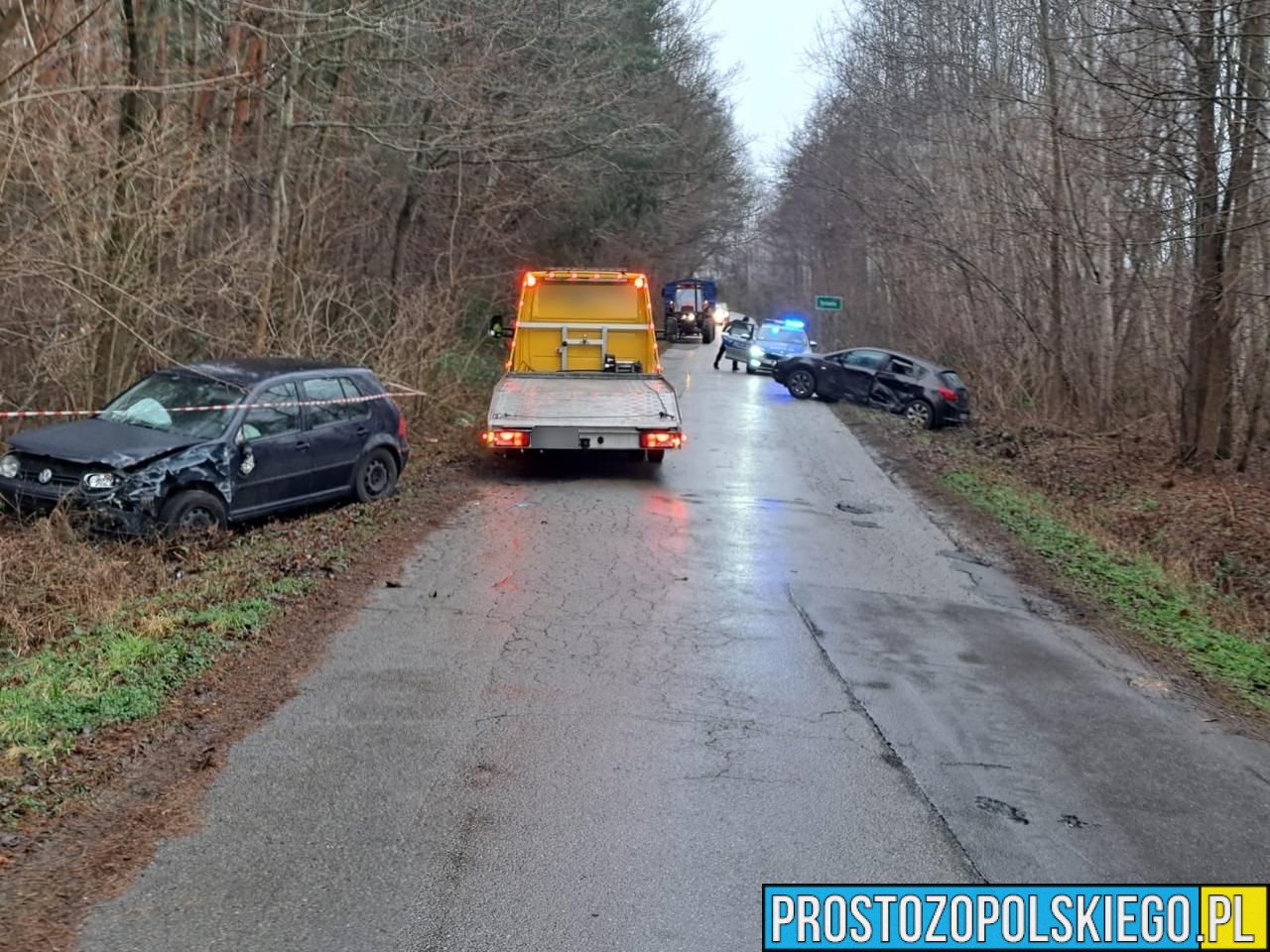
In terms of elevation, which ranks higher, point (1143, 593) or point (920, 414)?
point (920, 414)

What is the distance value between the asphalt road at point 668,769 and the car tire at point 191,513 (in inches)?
78.9

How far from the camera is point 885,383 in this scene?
25406 mm

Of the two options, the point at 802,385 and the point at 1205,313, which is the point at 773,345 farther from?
the point at 1205,313

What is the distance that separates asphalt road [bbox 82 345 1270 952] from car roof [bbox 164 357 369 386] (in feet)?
9.45

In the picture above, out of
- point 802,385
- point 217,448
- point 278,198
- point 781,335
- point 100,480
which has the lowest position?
point 100,480

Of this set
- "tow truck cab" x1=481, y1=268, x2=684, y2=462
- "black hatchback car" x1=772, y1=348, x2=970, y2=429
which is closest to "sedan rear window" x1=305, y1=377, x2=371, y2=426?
"tow truck cab" x1=481, y1=268, x2=684, y2=462

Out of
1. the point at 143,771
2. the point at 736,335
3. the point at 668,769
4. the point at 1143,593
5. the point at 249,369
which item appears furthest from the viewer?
the point at 736,335

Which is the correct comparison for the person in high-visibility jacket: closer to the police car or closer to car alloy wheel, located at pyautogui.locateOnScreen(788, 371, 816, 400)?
the police car

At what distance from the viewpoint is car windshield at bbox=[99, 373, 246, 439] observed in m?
10.4

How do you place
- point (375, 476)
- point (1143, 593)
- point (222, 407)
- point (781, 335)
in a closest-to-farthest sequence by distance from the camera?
point (1143, 593) → point (222, 407) → point (375, 476) → point (781, 335)

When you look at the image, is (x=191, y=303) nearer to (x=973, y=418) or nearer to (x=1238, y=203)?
(x=1238, y=203)

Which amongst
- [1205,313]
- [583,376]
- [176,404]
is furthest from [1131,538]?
[176,404]

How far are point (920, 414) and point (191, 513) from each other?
1775 cm

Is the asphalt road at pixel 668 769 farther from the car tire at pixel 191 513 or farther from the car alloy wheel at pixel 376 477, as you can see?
the car alloy wheel at pixel 376 477
